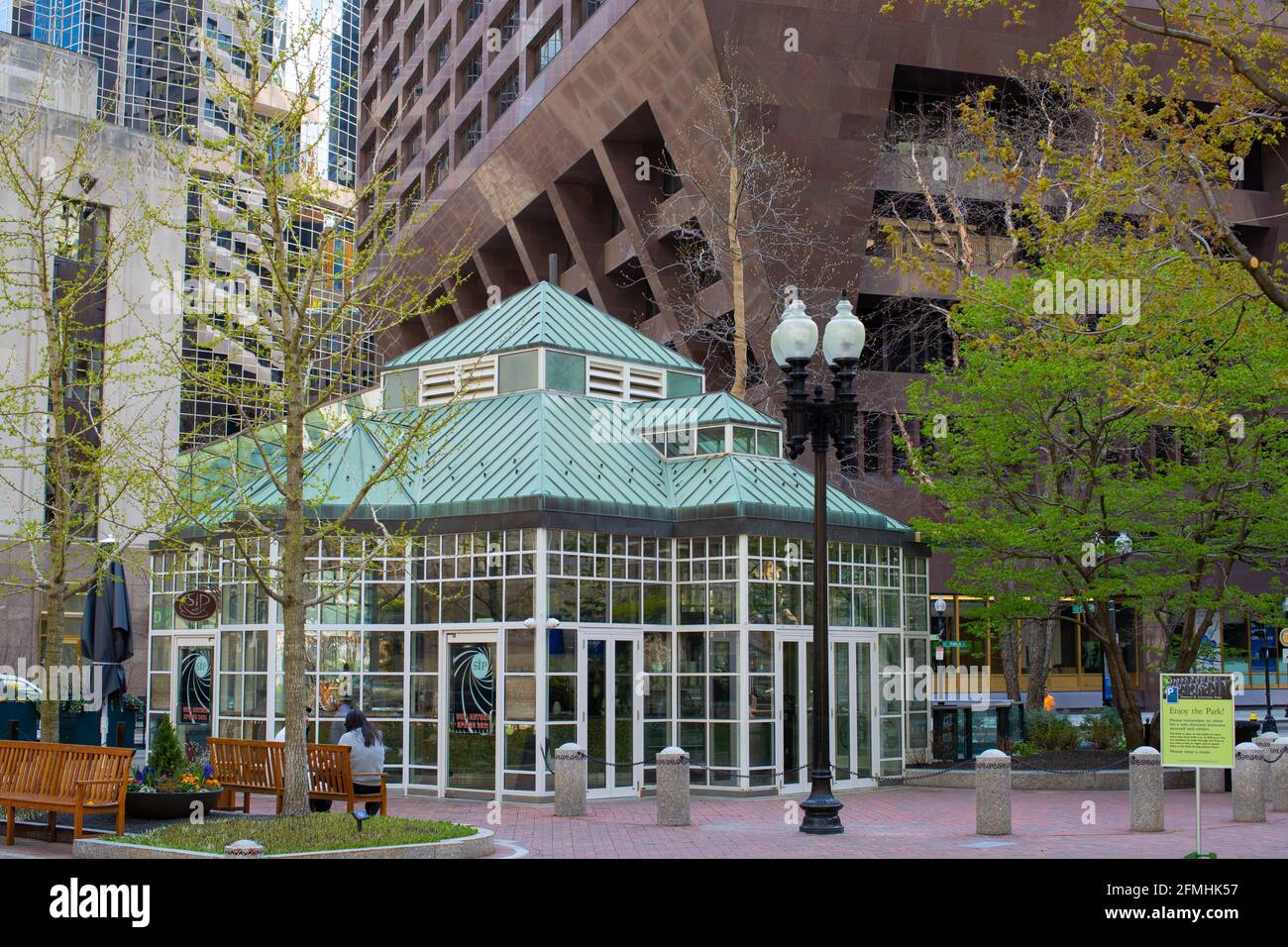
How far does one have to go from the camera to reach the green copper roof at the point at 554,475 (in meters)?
21.4

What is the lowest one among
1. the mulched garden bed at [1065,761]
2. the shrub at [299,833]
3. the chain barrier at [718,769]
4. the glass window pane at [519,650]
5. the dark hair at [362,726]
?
the mulched garden bed at [1065,761]

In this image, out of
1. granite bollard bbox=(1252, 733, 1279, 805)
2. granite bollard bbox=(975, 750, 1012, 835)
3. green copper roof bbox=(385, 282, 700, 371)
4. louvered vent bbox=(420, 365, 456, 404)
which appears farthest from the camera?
louvered vent bbox=(420, 365, 456, 404)

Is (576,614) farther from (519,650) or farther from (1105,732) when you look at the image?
(1105,732)

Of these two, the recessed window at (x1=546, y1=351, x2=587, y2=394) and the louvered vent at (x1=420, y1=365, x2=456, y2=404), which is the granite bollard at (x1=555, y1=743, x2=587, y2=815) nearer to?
the recessed window at (x1=546, y1=351, x2=587, y2=394)

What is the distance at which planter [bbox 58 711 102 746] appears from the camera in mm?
23188

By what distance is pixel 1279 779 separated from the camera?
20.0m

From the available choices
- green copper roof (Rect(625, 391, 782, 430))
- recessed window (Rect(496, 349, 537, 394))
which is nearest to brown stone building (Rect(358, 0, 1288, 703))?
recessed window (Rect(496, 349, 537, 394))

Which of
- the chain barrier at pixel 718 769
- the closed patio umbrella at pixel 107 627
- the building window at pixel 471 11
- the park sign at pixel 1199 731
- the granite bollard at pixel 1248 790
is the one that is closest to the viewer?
the park sign at pixel 1199 731

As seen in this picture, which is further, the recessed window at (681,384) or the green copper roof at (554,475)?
the recessed window at (681,384)

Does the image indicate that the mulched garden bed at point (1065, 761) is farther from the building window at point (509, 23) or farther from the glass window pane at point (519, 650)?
the building window at point (509, 23)

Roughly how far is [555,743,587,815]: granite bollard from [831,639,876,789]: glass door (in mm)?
5311

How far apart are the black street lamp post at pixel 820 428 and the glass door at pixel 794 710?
467cm

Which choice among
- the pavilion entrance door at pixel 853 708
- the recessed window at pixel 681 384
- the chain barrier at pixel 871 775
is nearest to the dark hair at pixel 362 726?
the chain barrier at pixel 871 775

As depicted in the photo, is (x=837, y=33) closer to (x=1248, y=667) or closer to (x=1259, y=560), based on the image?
(x=1259, y=560)
